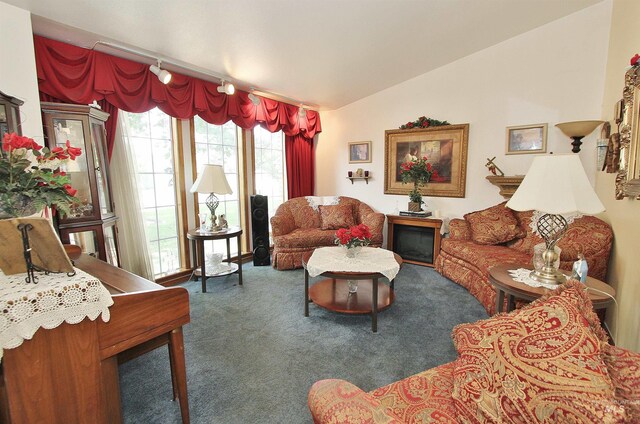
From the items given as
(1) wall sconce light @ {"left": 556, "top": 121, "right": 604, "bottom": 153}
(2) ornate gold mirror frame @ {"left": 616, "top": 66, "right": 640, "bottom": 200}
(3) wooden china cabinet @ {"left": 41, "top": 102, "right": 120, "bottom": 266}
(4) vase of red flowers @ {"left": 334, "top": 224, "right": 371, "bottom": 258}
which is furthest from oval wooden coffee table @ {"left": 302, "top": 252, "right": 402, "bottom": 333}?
(1) wall sconce light @ {"left": 556, "top": 121, "right": 604, "bottom": 153}

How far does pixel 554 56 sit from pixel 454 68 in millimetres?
1130

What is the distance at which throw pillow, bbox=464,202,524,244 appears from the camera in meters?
3.43

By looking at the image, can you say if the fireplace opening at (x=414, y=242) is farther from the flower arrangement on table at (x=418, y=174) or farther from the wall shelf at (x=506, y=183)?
the wall shelf at (x=506, y=183)

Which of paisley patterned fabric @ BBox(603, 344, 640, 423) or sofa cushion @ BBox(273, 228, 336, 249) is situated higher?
paisley patterned fabric @ BBox(603, 344, 640, 423)

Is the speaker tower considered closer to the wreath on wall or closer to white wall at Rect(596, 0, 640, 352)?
the wreath on wall

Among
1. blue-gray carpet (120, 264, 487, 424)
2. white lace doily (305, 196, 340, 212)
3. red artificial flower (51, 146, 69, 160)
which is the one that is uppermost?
red artificial flower (51, 146, 69, 160)

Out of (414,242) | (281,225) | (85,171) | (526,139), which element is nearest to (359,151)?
(414,242)

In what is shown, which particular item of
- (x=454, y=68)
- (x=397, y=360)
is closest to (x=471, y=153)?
(x=454, y=68)

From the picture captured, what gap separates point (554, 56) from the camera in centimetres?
349

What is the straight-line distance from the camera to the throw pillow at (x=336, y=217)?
4.51m

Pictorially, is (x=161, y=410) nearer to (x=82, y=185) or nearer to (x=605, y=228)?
(x=82, y=185)

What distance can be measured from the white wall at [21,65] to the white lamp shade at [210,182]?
1.37 meters

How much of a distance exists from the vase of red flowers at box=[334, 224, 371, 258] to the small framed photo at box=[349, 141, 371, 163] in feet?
8.59

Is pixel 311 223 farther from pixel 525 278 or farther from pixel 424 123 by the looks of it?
pixel 525 278
